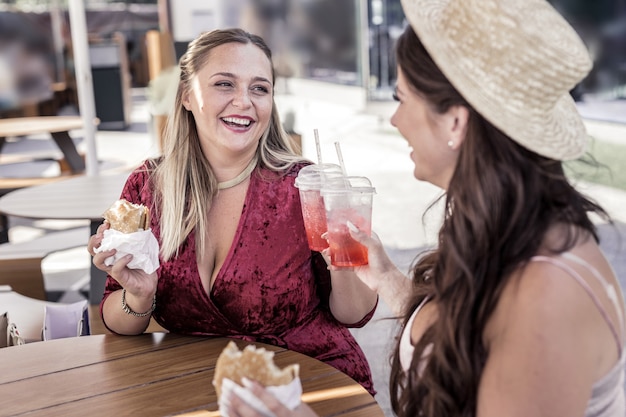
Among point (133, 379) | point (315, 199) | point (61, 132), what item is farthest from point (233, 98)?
point (61, 132)

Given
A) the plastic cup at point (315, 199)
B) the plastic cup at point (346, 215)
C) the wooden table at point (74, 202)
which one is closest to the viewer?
the plastic cup at point (346, 215)

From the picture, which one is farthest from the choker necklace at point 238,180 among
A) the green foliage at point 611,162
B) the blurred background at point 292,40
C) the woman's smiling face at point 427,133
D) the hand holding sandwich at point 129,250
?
the green foliage at point 611,162

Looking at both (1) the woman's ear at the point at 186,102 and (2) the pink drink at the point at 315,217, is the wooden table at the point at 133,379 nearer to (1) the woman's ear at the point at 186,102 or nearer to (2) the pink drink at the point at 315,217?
(2) the pink drink at the point at 315,217

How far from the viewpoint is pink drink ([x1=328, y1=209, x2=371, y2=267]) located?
1.68 m

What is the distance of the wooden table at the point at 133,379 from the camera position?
1.55 m

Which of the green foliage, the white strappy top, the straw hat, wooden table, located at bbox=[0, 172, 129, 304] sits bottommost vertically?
the green foliage

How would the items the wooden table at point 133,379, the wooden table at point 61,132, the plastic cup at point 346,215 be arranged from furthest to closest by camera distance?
1. the wooden table at point 61,132
2. the plastic cup at point 346,215
3. the wooden table at point 133,379

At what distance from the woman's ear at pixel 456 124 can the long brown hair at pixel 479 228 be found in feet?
0.04

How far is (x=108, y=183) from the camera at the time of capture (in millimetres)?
4195

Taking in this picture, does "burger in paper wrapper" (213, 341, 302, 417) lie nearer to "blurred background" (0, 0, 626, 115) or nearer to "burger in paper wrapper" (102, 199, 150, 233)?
"burger in paper wrapper" (102, 199, 150, 233)

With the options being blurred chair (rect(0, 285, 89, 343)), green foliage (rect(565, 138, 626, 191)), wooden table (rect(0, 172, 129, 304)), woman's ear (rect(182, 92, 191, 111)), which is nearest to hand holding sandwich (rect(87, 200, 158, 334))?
woman's ear (rect(182, 92, 191, 111))

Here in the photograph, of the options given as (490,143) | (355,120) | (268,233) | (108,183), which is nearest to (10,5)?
(355,120)

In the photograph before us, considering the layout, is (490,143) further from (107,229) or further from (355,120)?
(355,120)

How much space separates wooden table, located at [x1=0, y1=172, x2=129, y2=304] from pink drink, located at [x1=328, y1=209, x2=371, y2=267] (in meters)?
1.96
